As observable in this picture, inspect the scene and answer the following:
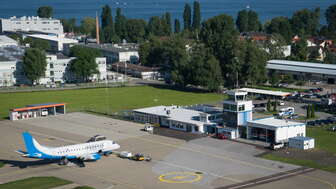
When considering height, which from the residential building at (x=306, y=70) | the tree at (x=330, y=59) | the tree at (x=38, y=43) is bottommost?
the residential building at (x=306, y=70)

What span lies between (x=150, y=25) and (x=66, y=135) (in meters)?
117

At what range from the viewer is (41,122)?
84.7 m

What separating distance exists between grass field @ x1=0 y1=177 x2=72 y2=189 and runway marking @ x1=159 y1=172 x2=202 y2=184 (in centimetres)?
998

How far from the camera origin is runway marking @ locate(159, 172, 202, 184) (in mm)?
53688

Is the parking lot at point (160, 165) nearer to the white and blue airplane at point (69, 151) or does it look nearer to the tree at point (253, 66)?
the white and blue airplane at point (69, 151)

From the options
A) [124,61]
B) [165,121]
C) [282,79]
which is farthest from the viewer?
[124,61]

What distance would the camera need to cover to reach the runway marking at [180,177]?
53.7 meters

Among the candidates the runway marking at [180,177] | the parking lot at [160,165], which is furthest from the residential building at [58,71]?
the runway marking at [180,177]

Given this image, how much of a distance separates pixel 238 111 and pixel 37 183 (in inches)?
1196

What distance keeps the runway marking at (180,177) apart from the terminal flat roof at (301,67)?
71.3 metres

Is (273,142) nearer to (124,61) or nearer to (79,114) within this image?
(79,114)

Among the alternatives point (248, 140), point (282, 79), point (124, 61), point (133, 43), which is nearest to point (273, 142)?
point (248, 140)

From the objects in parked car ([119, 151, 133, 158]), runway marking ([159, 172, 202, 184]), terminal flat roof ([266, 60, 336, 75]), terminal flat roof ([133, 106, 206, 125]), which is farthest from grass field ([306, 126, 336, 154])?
terminal flat roof ([266, 60, 336, 75])

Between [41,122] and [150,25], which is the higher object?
[150,25]
